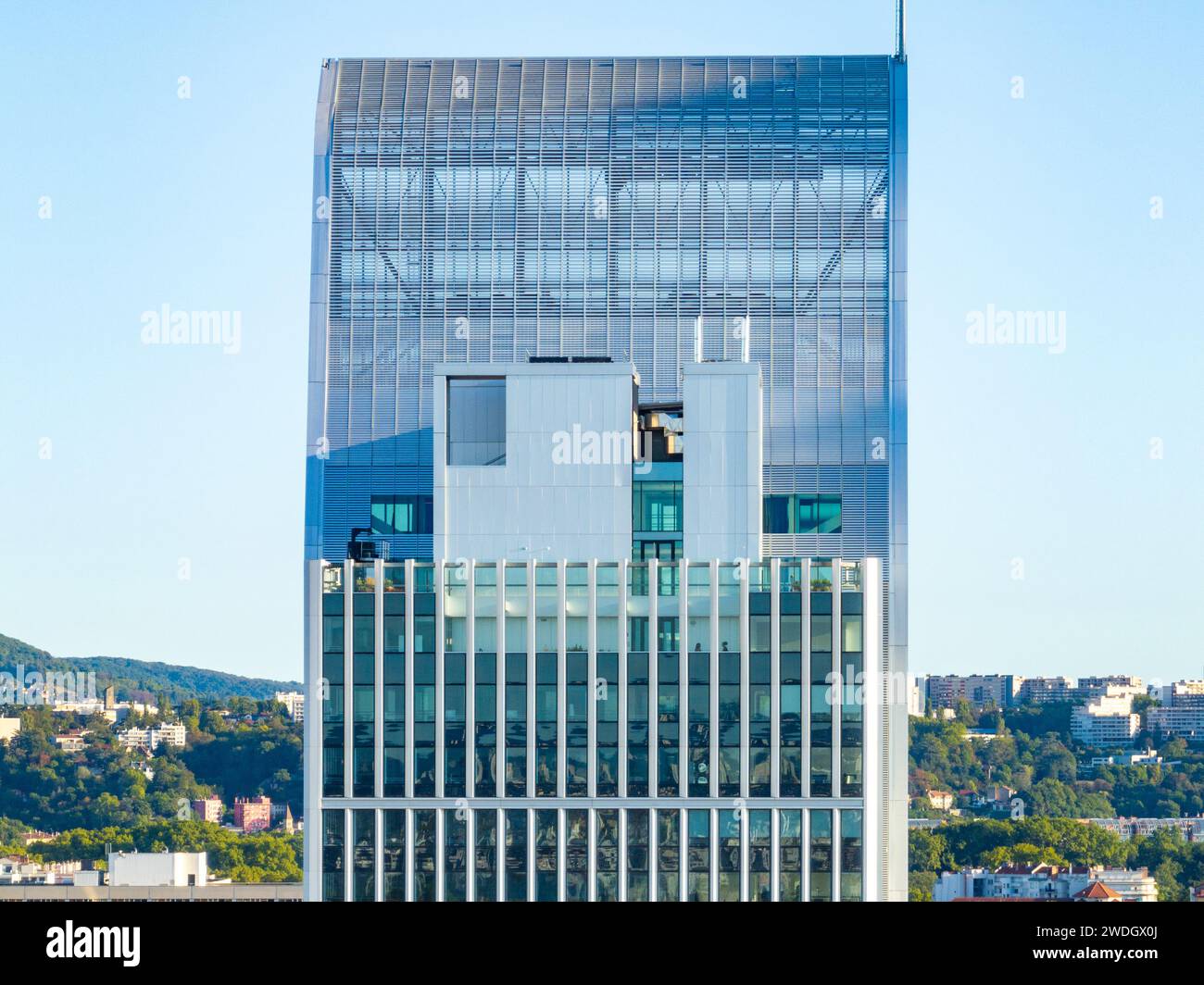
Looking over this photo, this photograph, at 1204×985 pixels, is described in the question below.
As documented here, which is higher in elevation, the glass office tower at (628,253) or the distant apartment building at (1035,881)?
the glass office tower at (628,253)

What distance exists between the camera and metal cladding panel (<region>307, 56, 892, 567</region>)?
142625 mm

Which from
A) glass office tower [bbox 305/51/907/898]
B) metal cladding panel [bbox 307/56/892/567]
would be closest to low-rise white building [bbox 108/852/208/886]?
metal cladding panel [bbox 307/56/892/567]

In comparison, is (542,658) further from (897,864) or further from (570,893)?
(897,864)

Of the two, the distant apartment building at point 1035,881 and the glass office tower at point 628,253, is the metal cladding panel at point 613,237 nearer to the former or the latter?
the glass office tower at point 628,253

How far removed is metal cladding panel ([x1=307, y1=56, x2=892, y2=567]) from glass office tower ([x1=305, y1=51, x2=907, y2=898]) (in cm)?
15

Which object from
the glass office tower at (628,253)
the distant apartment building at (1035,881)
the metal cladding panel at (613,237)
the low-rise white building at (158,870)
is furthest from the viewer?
the distant apartment building at (1035,881)

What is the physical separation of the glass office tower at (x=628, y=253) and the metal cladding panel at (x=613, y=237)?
0.15 metres

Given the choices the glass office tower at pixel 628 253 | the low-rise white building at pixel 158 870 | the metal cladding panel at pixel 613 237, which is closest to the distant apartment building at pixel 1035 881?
the glass office tower at pixel 628 253

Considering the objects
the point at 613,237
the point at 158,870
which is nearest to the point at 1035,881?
the point at 613,237

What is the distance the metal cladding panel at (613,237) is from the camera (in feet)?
468

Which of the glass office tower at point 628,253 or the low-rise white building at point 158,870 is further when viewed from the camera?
the low-rise white building at point 158,870

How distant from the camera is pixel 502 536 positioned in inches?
4023
